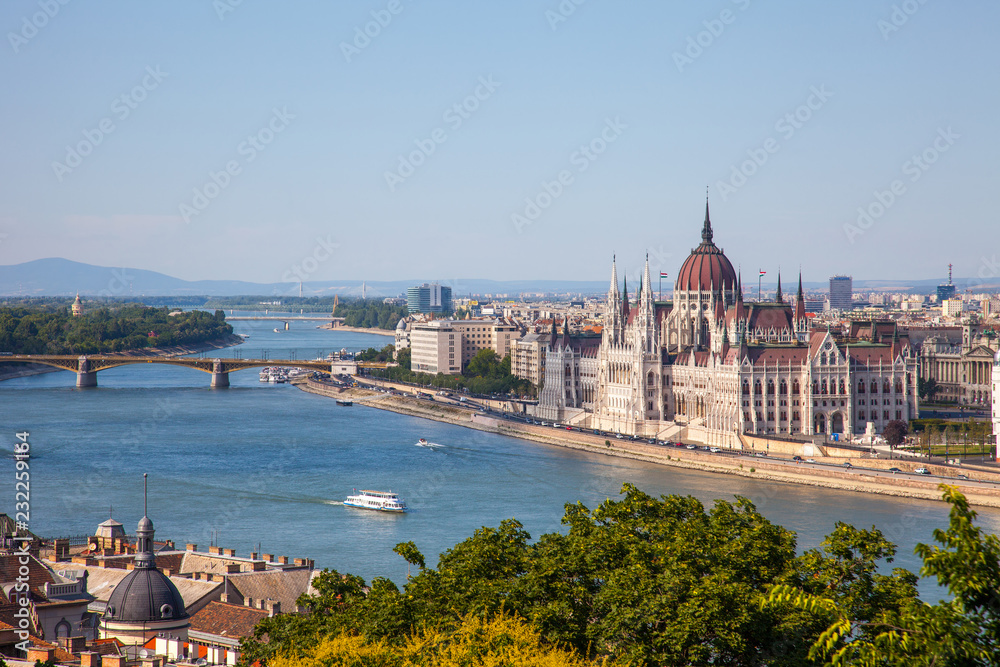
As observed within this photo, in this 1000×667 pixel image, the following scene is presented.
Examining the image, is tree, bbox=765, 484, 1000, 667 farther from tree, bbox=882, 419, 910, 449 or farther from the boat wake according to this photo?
the boat wake

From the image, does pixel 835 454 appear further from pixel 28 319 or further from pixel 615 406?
pixel 28 319

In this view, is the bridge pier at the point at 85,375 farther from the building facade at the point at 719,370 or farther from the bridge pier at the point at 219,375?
the building facade at the point at 719,370

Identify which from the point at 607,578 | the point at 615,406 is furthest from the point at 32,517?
the point at 615,406

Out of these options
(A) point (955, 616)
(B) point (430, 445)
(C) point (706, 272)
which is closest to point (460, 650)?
(A) point (955, 616)

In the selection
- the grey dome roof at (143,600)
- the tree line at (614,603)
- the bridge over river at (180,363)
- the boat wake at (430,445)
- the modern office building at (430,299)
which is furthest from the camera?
the modern office building at (430,299)

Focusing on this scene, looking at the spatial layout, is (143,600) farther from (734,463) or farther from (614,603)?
(734,463)

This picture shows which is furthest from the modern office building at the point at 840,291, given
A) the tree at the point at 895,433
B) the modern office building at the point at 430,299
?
the tree at the point at 895,433

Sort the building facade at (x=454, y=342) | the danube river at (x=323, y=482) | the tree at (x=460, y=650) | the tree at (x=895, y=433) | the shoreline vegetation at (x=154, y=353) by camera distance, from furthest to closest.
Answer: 1. the building facade at (x=454, y=342)
2. the shoreline vegetation at (x=154, y=353)
3. the tree at (x=895, y=433)
4. the danube river at (x=323, y=482)
5. the tree at (x=460, y=650)
